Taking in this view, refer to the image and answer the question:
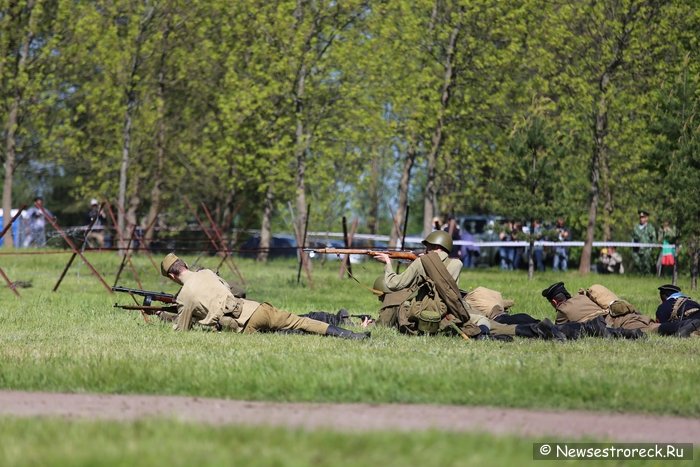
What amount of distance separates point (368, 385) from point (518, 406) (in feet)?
4.81

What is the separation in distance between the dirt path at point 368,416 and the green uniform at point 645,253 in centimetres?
2983

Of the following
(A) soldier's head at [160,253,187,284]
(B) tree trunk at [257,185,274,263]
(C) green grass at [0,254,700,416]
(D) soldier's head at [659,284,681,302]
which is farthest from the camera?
(B) tree trunk at [257,185,274,263]

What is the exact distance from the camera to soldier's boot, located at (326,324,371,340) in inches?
708

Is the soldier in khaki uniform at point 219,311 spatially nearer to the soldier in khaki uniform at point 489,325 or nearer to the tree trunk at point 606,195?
the soldier in khaki uniform at point 489,325

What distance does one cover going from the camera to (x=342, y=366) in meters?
14.1

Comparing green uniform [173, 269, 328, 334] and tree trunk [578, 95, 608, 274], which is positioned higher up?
tree trunk [578, 95, 608, 274]

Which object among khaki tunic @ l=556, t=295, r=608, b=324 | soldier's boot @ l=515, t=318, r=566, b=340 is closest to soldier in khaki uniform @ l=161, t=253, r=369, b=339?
soldier's boot @ l=515, t=318, r=566, b=340

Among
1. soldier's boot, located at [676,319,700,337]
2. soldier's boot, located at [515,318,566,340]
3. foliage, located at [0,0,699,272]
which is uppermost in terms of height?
foliage, located at [0,0,699,272]

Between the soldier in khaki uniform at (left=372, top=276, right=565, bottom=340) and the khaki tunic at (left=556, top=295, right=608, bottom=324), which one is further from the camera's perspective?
the khaki tunic at (left=556, top=295, right=608, bottom=324)

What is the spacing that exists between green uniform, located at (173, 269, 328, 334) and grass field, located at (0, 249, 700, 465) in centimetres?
37

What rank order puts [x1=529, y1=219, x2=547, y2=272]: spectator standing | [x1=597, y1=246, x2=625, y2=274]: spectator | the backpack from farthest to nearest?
[x1=597, y1=246, x2=625, y2=274]: spectator
[x1=529, y1=219, x2=547, y2=272]: spectator standing
the backpack

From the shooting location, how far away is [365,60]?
4438 cm

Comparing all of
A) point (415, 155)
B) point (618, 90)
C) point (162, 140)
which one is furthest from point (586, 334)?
point (162, 140)

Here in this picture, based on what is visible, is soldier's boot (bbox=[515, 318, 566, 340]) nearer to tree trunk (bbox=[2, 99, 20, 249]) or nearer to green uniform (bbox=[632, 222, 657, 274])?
green uniform (bbox=[632, 222, 657, 274])
